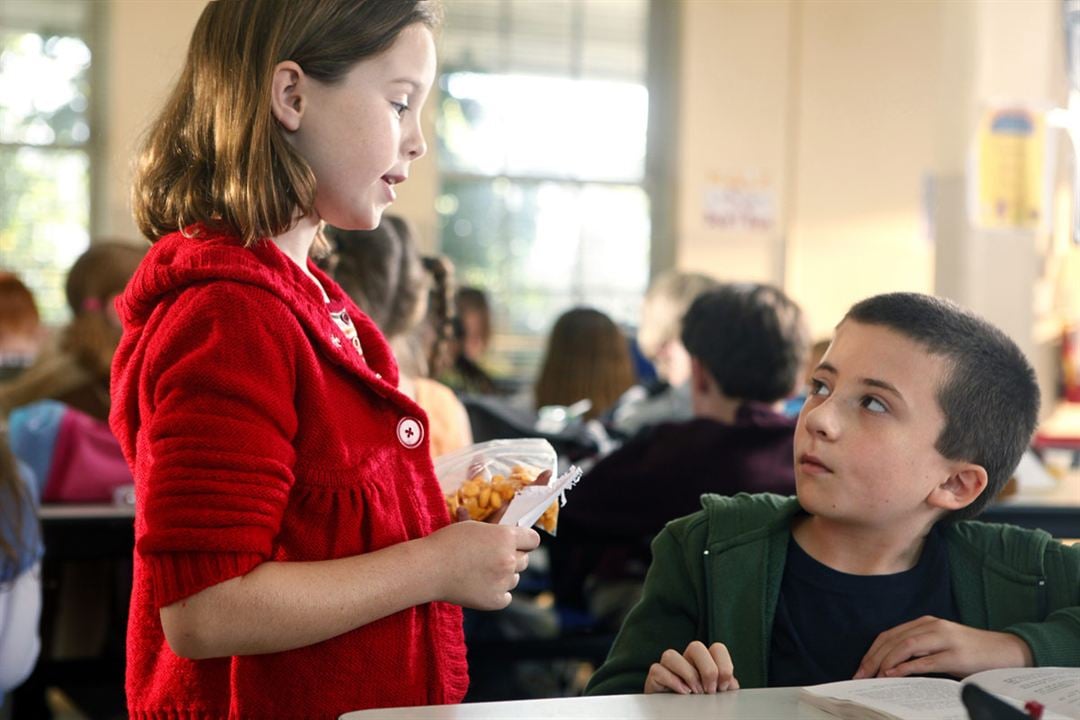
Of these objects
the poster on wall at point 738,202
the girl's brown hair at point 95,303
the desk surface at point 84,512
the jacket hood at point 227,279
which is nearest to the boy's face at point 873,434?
the jacket hood at point 227,279

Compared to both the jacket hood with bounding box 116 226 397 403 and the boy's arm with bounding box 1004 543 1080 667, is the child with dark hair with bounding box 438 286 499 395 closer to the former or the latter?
the boy's arm with bounding box 1004 543 1080 667

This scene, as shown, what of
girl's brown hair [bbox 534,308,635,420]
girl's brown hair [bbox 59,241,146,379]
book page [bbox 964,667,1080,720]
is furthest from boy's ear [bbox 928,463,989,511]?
girl's brown hair [bbox 534,308,635,420]

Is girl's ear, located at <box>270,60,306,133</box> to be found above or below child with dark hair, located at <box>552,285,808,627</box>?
above

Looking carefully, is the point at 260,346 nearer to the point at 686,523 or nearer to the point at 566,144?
the point at 686,523

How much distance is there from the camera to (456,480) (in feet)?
4.34

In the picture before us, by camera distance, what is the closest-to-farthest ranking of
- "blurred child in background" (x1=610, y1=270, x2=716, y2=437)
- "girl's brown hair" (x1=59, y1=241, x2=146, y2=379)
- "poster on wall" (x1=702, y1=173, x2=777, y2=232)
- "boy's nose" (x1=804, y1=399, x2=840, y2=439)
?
"boy's nose" (x1=804, y1=399, x2=840, y2=439) < "girl's brown hair" (x1=59, y1=241, x2=146, y2=379) < "blurred child in background" (x1=610, y1=270, x2=716, y2=437) < "poster on wall" (x1=702, y1=173, x2=777, y2=232)

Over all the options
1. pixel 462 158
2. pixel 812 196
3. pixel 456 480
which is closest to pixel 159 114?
pixel 456 480

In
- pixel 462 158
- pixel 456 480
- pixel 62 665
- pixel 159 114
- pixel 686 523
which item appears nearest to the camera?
pixel 159 114

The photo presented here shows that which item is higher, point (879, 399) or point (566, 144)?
point (566, 144)

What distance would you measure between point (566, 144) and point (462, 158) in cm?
61

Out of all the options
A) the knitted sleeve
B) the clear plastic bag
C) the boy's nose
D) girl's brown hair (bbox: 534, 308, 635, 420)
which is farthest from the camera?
girl's brown hair (bbox: 534, 308, 635, 420)

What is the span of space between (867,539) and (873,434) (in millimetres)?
127

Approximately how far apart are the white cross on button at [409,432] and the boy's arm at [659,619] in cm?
40

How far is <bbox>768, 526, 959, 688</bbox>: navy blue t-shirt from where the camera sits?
4.58 ft
